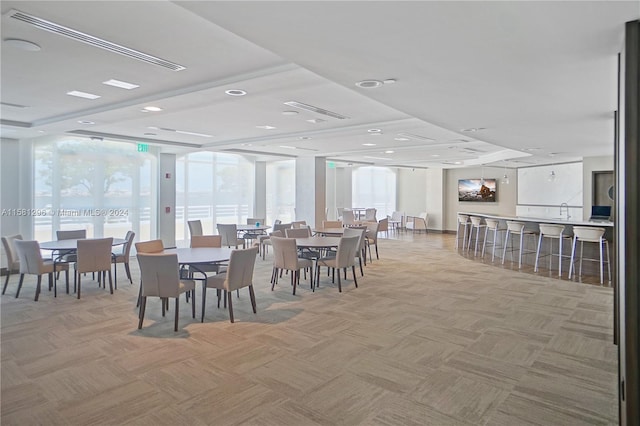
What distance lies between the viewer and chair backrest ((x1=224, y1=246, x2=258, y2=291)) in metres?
4.91

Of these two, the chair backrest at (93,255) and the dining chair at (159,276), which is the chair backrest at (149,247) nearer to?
the dining chair at (159,276)

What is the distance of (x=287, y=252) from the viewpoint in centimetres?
641

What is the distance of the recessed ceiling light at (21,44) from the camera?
321cm

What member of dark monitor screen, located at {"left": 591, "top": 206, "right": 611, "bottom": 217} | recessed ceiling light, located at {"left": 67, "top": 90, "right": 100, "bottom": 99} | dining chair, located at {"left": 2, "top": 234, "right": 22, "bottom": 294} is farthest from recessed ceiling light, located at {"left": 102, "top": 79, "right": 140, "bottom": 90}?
dark monitor screen, located at {"left": 591, "top": 206, "right": 611, "bottom": 217}

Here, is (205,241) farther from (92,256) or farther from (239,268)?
(239,268)

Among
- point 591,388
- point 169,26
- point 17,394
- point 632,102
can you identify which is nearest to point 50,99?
point 169,26

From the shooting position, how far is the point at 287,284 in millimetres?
7102

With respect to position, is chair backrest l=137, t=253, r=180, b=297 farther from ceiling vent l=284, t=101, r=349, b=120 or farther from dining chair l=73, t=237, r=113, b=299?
ceiling vent l=284, t=101, r=349, b=120

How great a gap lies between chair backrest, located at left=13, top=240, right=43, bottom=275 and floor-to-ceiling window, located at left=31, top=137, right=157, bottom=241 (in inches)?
121

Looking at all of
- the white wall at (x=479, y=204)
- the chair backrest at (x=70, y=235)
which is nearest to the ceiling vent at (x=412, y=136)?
the chair backrest at (x=70, y=235)

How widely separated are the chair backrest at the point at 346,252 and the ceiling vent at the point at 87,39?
11.7 ft

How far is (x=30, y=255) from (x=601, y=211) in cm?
1142

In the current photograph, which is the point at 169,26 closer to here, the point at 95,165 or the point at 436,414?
the point at 436,414

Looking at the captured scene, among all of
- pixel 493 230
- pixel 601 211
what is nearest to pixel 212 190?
pixel 493 230
